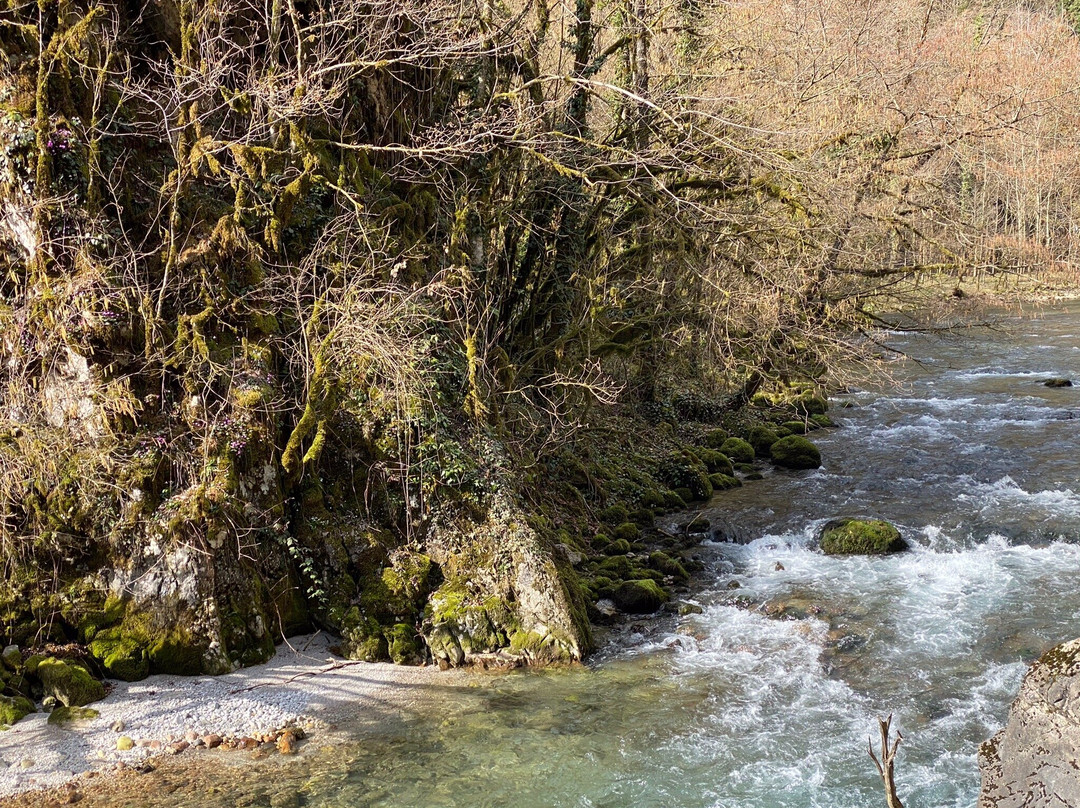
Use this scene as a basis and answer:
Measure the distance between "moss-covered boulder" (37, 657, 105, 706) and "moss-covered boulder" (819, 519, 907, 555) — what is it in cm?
922

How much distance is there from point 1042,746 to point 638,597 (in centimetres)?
610

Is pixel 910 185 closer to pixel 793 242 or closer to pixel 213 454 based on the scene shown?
pixel 793 242

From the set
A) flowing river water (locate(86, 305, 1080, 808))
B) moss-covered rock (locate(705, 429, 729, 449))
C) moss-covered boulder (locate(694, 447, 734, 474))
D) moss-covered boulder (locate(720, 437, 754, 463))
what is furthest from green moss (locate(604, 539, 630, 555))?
moss-covered rock (locate(705, 429, 729, 449))

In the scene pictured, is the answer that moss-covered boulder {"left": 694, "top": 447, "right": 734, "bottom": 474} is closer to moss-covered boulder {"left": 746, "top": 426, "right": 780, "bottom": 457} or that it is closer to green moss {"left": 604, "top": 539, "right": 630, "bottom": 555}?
moss-covered boulder {"left": 746, "top": 426, "right": 780, "bottom": 457}

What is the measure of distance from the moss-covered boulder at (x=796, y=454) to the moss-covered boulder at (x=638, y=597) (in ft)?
22.3

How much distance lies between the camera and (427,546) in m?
9.98

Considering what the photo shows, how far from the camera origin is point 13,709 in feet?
25.3

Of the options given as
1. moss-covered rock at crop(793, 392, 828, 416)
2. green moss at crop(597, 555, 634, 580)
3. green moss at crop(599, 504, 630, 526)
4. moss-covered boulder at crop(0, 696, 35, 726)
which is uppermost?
moss-covered rock at crop(793, 392, 828, 416)

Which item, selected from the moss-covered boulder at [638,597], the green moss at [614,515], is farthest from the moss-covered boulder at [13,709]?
the green moss at [614,515]

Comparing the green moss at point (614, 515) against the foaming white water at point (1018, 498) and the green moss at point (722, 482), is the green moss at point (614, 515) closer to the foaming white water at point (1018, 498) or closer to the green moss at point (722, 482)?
the green moss at point (722, 482)

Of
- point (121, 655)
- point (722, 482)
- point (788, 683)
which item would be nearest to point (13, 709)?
point (121, 655)

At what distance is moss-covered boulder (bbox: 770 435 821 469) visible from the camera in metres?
16.6

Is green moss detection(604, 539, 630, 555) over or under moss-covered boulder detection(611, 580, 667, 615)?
over

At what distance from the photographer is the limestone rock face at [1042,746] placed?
459cm
